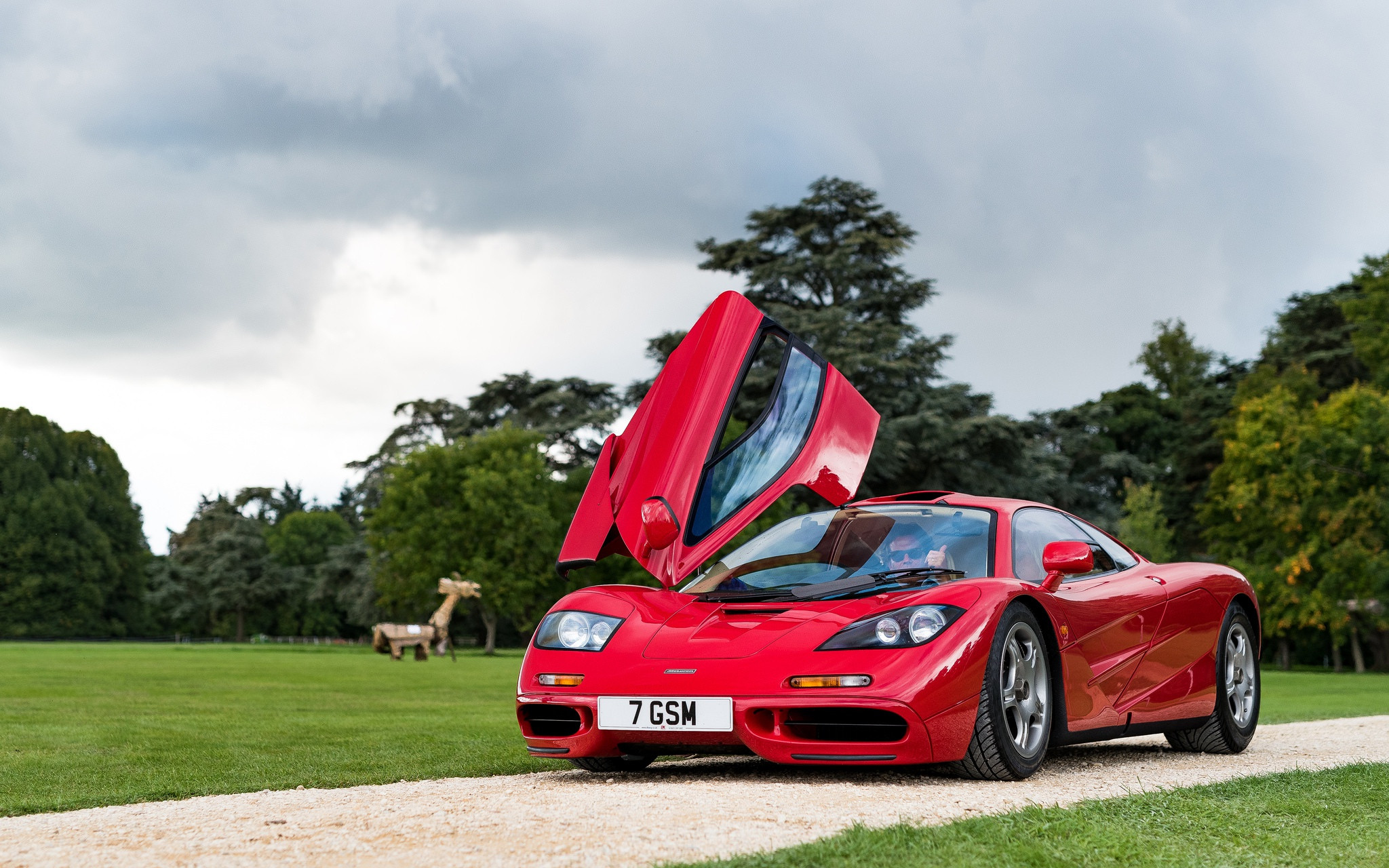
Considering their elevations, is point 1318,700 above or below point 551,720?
below

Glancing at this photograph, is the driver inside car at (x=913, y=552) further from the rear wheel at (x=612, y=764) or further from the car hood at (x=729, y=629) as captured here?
the rear wheel at (x=612, y=764)

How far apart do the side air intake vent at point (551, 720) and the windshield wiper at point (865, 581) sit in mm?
1086

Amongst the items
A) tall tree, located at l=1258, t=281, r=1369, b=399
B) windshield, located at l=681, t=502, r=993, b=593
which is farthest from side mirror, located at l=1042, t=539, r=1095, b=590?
tall tree, located at l=1258, t=281, r=1369, b=399

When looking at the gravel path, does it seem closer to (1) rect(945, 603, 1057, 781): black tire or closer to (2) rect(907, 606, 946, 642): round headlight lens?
(1) rect(945, 603, 1057, 781): black tire

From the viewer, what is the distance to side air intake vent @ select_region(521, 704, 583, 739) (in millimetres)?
5777

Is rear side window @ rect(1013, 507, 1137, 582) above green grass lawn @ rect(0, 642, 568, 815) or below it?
above

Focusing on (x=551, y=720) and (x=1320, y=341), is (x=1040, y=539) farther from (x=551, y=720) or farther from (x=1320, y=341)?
(x=1320, y=341)

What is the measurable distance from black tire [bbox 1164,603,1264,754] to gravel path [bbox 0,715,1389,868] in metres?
0.94

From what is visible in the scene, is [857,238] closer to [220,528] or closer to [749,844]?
[749,844]

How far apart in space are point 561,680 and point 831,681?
4.04ft

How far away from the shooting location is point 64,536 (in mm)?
72562

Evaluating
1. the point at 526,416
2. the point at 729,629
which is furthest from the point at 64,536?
the point at 729,629

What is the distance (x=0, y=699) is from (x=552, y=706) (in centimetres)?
966

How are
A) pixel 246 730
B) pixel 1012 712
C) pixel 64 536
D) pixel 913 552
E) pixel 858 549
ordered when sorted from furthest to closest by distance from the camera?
pixel 64 536, pixel 246 730, pixel 858 549, pixel 913 552, pixel 1012 712
